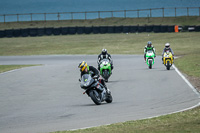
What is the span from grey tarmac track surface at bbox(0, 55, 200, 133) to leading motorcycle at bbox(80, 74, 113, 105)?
263mm

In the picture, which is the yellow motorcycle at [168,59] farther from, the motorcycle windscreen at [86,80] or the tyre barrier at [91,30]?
the tyre barrier at [91,30]

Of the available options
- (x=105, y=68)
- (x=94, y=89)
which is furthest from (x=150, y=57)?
(x=94, y=89)

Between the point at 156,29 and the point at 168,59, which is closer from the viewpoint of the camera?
the point at 168,59

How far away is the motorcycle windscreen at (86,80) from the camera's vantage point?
1338cm

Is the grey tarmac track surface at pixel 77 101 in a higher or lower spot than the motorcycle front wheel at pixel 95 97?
lower

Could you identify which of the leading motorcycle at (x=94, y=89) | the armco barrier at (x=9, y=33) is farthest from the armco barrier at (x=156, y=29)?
the leading motorcycle at (x=94, y=89)

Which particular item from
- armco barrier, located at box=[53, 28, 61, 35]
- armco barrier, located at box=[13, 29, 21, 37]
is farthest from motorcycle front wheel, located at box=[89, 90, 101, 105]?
armco barrier, located at box=[53, 28, 61, 35]

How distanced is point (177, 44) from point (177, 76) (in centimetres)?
2796

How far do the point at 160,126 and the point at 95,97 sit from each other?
166 inches

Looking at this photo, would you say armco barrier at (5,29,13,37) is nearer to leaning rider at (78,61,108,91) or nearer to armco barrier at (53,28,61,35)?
armco barrier at (53,28,61,35)

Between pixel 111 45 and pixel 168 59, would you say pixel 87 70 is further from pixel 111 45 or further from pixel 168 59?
pixel 111 45

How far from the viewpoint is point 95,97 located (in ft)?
44.2

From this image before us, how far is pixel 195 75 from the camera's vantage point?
21.0 meters

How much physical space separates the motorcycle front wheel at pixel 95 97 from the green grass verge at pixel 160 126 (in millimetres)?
3245
